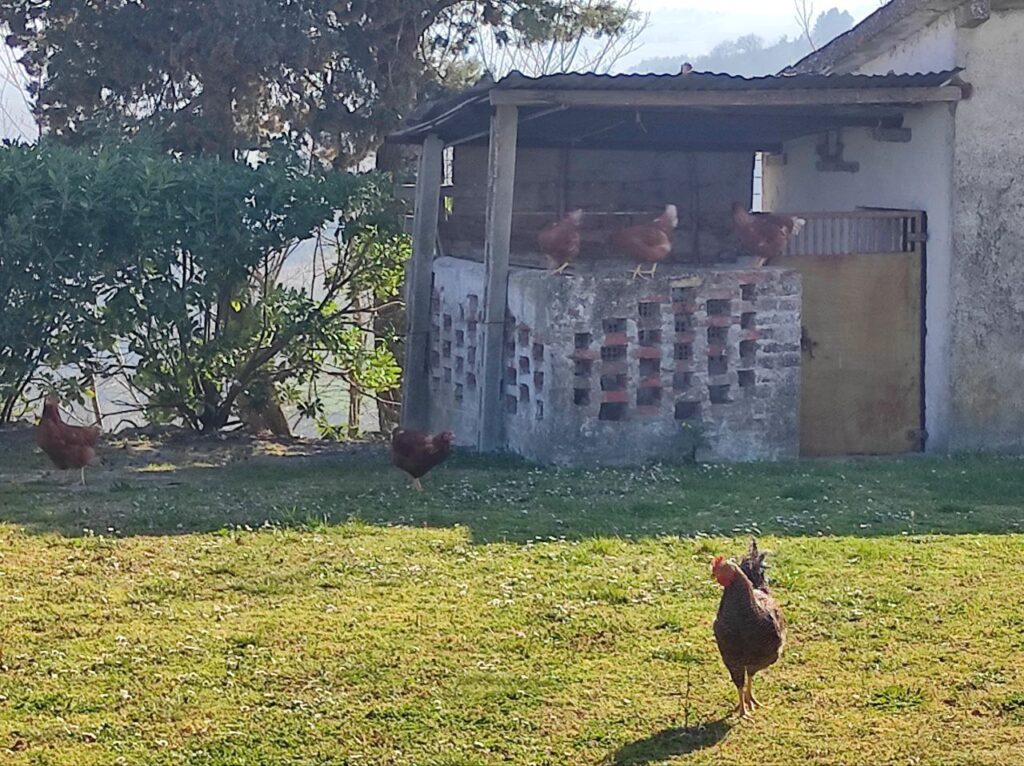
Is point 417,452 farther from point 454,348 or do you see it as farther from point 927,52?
point 927,52

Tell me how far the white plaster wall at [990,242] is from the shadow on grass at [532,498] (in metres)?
0.73

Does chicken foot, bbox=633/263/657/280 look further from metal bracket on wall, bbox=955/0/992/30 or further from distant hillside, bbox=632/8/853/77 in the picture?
distant hillside, bbox=632/8/853/77

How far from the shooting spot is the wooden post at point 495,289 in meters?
12.5

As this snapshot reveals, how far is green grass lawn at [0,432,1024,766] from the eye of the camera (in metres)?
5.67

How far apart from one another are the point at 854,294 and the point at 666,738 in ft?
26.6

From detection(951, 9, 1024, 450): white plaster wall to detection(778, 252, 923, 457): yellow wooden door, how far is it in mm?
500

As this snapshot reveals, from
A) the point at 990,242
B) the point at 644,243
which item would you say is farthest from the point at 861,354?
the point at 644,243

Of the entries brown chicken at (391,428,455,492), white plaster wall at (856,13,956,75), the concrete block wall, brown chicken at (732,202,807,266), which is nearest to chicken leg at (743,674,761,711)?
brown chicken at (391,428,455,492)

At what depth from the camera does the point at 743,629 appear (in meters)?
5.73

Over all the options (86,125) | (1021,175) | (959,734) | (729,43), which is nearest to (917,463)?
(1021,175)

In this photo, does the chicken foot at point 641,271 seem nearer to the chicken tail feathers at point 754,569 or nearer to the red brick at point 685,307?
the red brick at point 685,307

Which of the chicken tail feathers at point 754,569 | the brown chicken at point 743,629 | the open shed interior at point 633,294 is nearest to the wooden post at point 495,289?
the open shed interior at point 633,294

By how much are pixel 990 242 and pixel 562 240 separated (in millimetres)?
3633

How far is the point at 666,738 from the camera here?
222 inches
